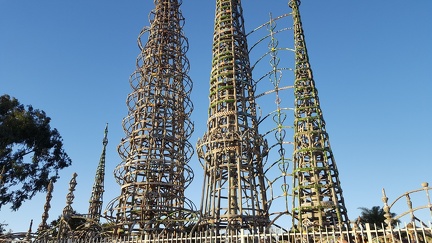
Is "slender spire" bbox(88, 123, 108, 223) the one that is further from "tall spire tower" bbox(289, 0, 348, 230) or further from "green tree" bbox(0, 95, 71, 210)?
"tall spire tower" bbox(289, 0, 348, 230)

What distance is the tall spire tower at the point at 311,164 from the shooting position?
21500mm

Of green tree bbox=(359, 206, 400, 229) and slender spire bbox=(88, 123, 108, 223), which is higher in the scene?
slender spire bbox=(88, 123, 108, 223)

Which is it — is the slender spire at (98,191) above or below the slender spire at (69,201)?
above

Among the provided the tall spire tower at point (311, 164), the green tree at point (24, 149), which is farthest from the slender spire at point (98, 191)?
the tall spire tower at point (311, 164)

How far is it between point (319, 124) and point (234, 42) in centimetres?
995

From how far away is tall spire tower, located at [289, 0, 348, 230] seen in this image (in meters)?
21.5

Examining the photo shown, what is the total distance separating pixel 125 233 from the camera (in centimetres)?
2477

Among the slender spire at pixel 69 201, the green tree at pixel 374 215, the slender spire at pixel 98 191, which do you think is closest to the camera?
the slender spire at pixel 69 201

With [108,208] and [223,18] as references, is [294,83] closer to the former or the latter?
[223,18]

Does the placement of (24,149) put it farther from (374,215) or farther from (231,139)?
(374,215)

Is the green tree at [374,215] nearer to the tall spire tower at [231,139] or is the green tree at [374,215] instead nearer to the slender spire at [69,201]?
the tall spire tower at [231,139]

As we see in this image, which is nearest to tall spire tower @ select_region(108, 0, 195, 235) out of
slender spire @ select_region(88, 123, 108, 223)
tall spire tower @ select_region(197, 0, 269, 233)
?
tall spire tower @ select_region(197, 0, 269, 233)

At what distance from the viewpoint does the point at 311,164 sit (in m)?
23.0

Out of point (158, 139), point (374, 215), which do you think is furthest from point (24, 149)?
point (374, 215)
